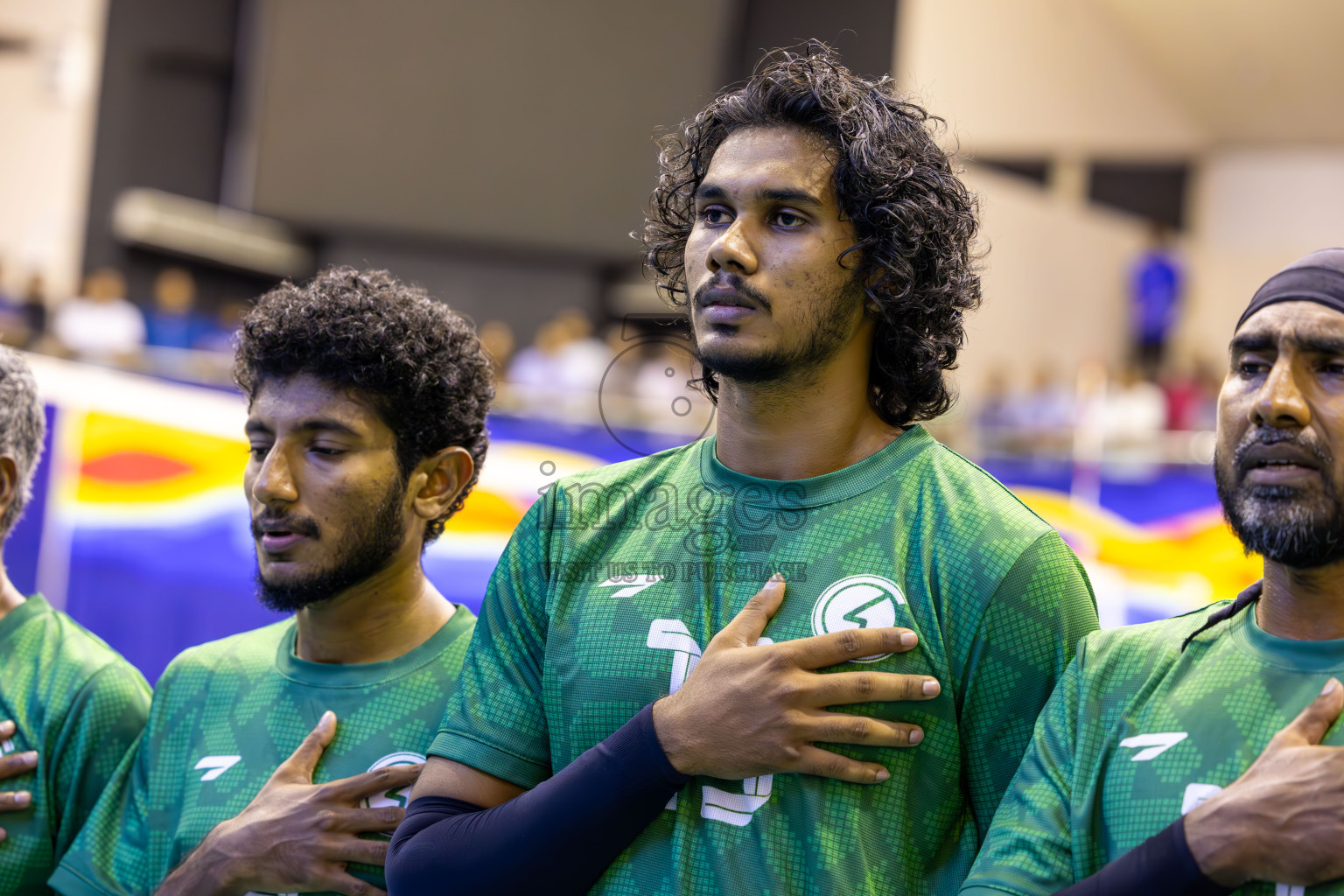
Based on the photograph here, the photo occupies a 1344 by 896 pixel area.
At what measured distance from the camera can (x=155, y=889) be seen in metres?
2.67

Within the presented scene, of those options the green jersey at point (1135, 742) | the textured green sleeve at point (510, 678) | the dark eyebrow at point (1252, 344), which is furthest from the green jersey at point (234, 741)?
the dark eyebrow at point (1252, 344)

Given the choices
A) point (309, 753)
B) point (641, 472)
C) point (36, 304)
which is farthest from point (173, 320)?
point (641, 472)

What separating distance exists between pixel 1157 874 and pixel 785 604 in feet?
2.22

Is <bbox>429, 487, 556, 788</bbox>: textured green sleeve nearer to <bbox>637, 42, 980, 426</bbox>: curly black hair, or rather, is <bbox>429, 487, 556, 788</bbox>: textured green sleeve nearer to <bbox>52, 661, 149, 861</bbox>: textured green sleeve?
<bbox>637, 42, 980, 426</bbox>: curly black hair

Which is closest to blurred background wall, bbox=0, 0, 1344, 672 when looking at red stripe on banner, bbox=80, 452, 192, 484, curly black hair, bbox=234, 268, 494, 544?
red stripe on banner, bbox=80, 452, 192, 484

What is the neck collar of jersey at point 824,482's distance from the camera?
2.26 meters

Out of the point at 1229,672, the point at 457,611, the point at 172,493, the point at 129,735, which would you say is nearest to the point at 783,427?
the point at 1229,672

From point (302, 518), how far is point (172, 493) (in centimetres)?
504

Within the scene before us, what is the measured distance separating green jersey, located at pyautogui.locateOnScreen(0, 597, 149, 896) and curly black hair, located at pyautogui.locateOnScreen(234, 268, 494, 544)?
0.73 metres

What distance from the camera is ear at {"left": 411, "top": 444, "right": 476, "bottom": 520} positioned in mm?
2984

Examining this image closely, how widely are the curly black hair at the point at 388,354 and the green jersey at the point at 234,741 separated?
416 millimetres

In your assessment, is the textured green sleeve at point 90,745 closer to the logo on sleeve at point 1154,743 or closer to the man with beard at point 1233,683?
the man with beard at point 1233,683

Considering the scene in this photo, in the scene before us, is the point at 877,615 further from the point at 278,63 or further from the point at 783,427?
the point at 278,63

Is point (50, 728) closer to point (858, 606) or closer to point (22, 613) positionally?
point (22, 613)
